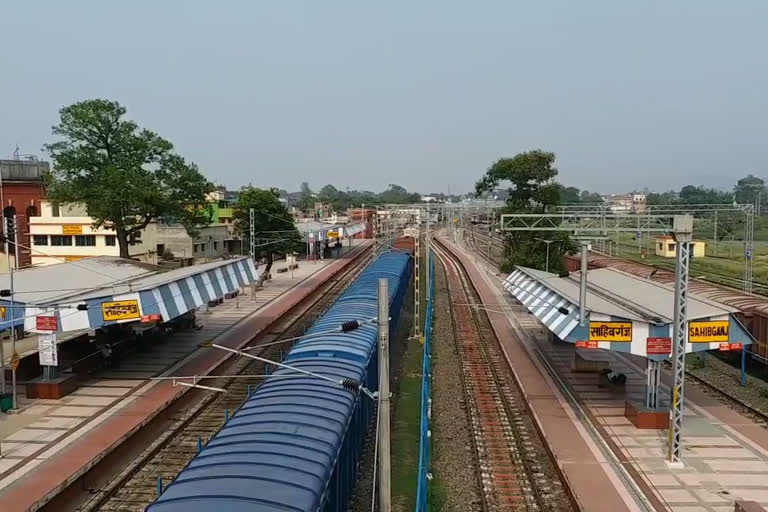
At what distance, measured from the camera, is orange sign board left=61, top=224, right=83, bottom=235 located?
5712cm

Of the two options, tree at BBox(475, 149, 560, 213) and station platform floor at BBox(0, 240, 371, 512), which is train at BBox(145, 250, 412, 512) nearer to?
station platform floor at BBox(0, 240, 371, 512)

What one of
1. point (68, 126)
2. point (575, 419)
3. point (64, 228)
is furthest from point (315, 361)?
point (64, 228)

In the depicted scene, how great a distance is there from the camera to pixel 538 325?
126 feet

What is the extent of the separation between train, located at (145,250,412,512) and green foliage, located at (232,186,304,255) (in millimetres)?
39883


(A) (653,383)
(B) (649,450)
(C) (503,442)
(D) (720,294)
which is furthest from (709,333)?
(D) (720,294)

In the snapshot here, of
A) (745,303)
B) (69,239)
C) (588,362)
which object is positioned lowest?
(588,362)

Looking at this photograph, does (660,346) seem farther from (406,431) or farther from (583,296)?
(406,431)

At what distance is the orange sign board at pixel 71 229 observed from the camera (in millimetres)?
57125

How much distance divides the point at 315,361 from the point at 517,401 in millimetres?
10711

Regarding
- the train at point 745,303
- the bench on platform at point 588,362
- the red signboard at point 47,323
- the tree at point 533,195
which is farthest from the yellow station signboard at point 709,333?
the tree at point 533,195

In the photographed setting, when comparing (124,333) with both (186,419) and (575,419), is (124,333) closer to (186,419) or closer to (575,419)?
(186,419)

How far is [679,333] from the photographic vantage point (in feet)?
57.0

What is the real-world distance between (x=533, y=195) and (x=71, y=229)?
40.2 m

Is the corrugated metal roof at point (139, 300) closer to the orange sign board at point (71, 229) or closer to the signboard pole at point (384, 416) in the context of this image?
the signboard pole at point (384, 416)
